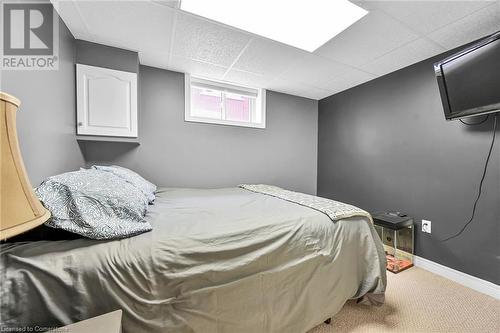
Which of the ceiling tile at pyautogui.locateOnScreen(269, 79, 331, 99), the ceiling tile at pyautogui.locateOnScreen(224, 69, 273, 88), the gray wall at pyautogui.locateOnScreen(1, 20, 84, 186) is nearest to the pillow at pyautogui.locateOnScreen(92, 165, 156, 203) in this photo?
the gray wall at pyautogui.locateOnScreen(1, 20, 84, 186)

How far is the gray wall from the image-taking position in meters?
1.14

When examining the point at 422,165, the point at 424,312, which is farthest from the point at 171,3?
the point at 424,312

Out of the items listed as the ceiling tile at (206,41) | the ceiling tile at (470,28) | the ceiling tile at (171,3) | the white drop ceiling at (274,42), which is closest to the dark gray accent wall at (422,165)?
the ceiling tile at (470,28)

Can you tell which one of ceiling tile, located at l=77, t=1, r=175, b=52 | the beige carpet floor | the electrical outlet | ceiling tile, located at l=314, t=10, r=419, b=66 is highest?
ceiling tile, located at l=77, t=1, r=175, b=52

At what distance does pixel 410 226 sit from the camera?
2254 mm

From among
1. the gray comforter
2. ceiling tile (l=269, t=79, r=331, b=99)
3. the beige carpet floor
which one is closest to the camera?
the gray comforter

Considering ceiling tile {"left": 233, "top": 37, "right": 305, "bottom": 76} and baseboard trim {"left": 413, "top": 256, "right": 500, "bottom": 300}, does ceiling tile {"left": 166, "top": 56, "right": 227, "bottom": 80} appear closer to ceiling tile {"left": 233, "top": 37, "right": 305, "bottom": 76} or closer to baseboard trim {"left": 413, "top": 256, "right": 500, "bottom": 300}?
ceiling tile {"left": 233, "top": 37, "right": 305, "bottom": 76}

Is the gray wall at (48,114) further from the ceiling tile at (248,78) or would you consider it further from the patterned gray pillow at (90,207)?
the ceiling tile at (248,78)

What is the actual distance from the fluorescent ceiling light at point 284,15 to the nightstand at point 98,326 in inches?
74.0

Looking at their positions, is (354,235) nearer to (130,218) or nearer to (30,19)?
(130,218)

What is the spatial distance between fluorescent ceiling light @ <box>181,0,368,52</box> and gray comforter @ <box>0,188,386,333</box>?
1.52 m

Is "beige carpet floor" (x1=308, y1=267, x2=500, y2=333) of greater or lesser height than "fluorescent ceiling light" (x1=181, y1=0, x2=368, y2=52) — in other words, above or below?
below

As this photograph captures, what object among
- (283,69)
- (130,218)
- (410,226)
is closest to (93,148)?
(130,218)

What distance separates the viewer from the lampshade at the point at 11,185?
515 mm
